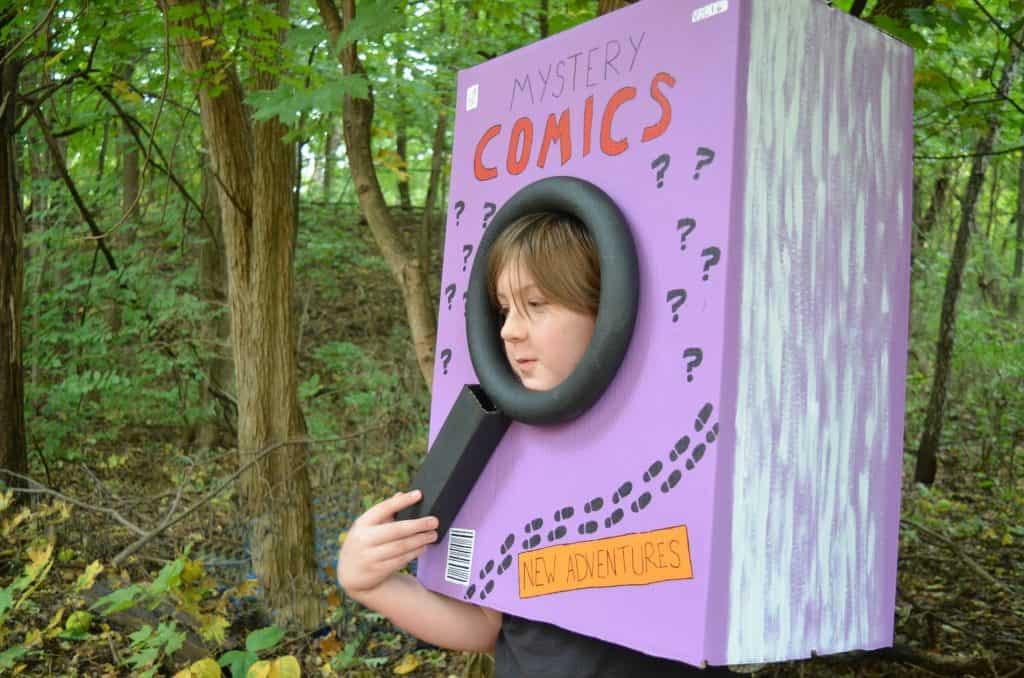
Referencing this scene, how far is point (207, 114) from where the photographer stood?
3902 millimetres

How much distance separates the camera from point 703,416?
93 centimetres

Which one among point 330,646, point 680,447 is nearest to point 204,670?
point 330,646

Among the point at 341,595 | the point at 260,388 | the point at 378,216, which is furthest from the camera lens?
the point at 260,388

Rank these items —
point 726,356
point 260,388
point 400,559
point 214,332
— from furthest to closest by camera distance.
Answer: point 214,332 < point 260,388 < point 400,559 < point 726,356

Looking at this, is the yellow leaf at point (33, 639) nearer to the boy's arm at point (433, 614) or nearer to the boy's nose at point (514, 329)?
the boy's arm at point (433, 614)

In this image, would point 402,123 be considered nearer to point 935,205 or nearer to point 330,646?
point 935,205

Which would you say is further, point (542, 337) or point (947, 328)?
point (947, 328)

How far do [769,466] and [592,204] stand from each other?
14.4 inches

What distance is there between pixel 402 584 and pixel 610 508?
44 cm

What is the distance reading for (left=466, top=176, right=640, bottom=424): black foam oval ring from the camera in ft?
3.31

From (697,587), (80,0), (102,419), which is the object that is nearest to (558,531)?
(697,587)

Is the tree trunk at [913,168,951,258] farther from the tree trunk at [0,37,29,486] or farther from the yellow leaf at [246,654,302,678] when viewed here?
the tree trunk at [0,37,29,486]

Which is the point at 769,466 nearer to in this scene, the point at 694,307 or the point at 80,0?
the point at 694,307

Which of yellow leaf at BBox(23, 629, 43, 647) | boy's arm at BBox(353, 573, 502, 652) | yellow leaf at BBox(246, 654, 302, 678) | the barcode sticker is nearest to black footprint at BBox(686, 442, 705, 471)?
the barcode sticker
